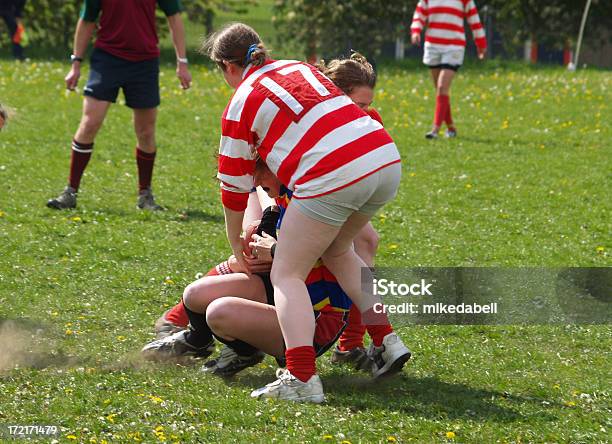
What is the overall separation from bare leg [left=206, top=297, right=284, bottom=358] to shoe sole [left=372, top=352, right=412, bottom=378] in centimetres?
50

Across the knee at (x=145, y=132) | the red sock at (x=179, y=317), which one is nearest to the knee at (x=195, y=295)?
the red sock at (x=179, y=317)

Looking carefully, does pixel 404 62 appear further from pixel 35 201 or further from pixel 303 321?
pixel 303 321

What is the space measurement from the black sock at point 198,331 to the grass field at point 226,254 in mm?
142

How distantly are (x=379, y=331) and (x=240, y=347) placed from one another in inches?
26.4

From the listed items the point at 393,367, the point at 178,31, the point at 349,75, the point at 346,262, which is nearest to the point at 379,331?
the point at 393,367

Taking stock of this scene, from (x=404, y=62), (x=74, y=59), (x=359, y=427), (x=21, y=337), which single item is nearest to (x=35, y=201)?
(x=74, y=59)

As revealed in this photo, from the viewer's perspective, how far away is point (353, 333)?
17.1 ft

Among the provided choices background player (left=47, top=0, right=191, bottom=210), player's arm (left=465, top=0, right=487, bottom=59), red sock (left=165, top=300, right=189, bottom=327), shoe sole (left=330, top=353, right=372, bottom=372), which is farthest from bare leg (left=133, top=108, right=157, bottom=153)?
player's arm (left=465, top=0, right=487, bottom=59)

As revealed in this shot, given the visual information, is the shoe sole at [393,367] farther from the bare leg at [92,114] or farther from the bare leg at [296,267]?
the bare leg at [92,114]

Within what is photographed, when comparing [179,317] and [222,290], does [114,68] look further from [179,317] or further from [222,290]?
[222,290]

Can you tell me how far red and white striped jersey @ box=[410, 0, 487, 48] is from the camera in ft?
39.8

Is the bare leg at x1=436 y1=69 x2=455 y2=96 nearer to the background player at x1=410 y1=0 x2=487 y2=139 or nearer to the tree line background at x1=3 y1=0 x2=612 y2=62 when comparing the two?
the background player at x1=410 y1=0 x2=487 y2=139

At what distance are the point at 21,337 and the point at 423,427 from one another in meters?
2.23

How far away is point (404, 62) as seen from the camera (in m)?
18.5
